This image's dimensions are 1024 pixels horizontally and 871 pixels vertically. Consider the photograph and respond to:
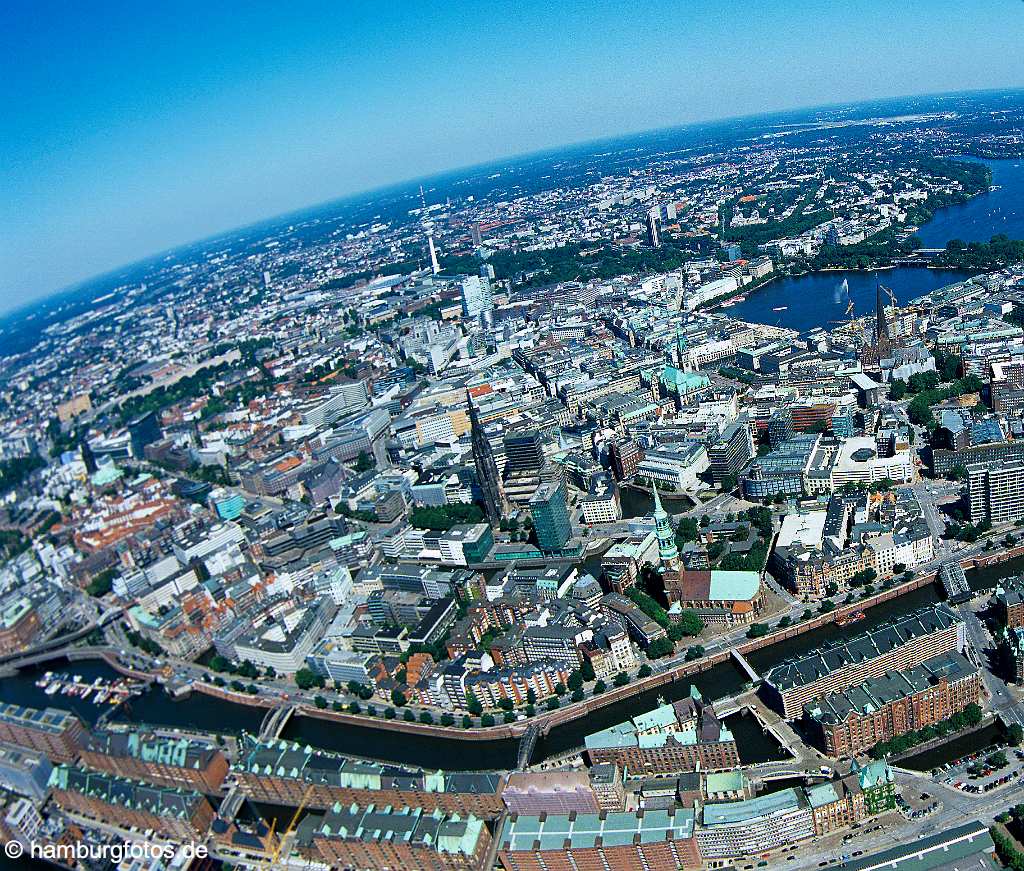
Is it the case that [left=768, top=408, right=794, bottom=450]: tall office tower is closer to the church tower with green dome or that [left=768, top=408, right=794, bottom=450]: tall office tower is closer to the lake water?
the church tower with green dome

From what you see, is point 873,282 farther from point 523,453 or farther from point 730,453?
point 523,453

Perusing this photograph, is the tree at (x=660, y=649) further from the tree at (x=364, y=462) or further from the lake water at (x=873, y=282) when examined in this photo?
the lake water at (x=873, y=282)

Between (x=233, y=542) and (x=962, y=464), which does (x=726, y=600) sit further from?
(x=233, y=542)

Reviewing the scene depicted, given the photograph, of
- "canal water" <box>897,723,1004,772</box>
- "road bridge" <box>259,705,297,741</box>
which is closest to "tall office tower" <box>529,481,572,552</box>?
"road bridge" <box>259,705,297,741</box>

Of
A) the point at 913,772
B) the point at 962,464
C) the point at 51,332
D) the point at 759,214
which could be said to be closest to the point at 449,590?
the point at 913,772

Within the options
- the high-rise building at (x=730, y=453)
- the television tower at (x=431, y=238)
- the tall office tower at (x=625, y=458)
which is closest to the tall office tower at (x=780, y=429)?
the high-rise building at (x=730, y=453)
